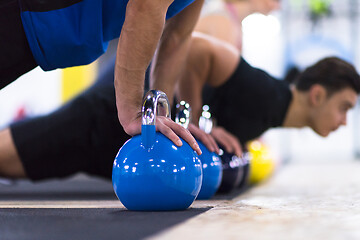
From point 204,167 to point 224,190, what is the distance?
640 mm

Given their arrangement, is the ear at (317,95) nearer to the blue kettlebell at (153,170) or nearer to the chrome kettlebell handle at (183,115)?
the chrome kettlebell handle at (183,115)

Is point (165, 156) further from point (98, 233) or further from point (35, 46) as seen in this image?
point (35, 46)

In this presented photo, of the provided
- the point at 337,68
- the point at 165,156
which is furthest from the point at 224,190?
the point at 165,156

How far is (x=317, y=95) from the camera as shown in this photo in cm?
293

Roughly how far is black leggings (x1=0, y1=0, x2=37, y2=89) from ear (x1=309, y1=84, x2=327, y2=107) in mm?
1714

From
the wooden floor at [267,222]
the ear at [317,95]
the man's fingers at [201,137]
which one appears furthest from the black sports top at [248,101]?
the wooden floor at [267,222]

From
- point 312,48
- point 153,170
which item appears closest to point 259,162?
point 153,170

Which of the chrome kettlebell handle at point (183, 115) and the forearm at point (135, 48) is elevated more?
the forearm at point (135, 48)

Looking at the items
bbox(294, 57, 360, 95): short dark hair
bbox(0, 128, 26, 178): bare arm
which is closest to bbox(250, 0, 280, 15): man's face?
bbox(294, 57, 360, 95): short dark hair

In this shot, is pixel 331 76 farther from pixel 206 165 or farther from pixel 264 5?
pixel 206 165

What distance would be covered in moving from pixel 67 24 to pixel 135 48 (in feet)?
0.81

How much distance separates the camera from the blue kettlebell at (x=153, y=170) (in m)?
1.52

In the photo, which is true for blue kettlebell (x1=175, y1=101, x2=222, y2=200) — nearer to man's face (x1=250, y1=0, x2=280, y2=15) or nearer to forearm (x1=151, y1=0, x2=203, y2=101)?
forearm (x1=151, y1=0, x2=203, y2=101)

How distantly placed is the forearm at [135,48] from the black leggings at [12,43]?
12.3 inches
